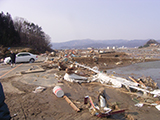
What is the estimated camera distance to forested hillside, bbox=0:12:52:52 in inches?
1473

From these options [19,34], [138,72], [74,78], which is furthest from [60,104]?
[19,34]

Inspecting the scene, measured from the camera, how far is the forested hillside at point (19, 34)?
37.4 metres

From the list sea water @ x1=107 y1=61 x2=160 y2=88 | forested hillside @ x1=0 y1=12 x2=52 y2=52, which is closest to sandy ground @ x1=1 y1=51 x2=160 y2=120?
sea water @ x1=107 y1=61 x2=160 y2=88

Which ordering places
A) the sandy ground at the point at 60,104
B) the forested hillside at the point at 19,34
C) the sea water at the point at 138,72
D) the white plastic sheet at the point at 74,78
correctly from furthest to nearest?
the forested hillside at the point at 19,34
the sea water at the point at 138,72
the white plastic sheet at the point at 74,78
the sandy ground at the point at 60,104

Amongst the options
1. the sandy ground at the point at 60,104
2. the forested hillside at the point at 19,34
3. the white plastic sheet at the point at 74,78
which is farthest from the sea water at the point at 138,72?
the forested hillside at the point at 19,34

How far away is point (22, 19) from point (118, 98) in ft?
152

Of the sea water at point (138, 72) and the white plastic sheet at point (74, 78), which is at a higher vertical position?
the white plastic sheet at point (74, 78)

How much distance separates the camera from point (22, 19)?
44344 mm

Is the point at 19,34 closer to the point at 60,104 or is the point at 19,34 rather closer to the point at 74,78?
the point at 74,78

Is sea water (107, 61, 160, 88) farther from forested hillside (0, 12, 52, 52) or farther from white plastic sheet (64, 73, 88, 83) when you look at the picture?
forested hillside (0, 12, 52, 52)

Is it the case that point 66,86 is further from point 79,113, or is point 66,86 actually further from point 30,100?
point 79,113

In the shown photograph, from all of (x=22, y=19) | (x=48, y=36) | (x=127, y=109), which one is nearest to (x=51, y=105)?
(x=127, y=109)

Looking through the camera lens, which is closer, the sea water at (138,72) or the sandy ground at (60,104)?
the sandy ground at (60,104)

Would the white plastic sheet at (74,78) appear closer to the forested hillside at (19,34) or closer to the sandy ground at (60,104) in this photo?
the sandy ground at (60,104)
